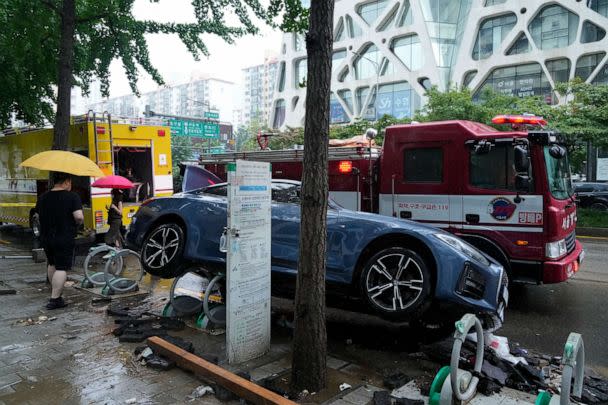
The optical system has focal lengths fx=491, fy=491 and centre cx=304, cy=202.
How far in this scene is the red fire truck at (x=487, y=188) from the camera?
20.6ft

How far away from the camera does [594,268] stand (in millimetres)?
9219

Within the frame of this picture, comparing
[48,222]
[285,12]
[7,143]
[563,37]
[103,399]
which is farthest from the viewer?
[563,37]

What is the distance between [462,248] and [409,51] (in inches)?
1712

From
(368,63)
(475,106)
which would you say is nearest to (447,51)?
(368,63)

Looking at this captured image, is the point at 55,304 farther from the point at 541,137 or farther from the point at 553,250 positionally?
the point at 541,137

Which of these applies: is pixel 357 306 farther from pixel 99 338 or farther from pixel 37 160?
pixel 37 160

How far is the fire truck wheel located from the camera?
15.9ft

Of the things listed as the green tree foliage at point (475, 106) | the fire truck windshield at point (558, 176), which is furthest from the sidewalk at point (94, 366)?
the green tree foliage at point (475, 106)

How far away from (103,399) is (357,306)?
2721 millimetres

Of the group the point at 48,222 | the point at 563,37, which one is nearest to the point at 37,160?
the point at 48,222

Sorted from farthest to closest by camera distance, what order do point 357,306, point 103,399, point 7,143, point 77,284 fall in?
1. point 7,143
2. point 77,284
3. point 357,306
4. point 103,399

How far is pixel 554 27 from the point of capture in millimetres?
36250

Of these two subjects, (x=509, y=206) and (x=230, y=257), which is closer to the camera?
(x=230, y=257)

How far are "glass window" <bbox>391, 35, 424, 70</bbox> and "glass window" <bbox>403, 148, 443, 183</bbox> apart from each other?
39.5 meters
